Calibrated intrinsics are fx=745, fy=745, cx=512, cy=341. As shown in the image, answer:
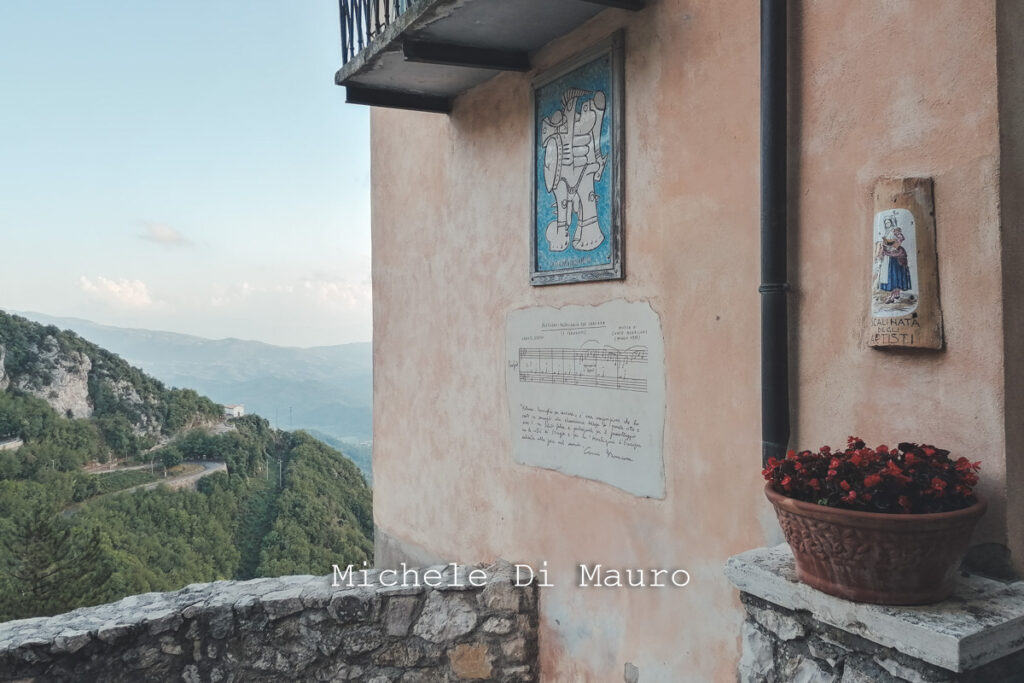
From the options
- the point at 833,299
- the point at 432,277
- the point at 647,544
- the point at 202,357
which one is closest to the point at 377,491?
the point at 432,277

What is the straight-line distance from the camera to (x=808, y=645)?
6.14 feet

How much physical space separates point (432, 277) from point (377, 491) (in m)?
1.94

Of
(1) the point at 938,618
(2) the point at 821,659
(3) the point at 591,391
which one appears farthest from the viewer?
(3) the point at 591,391

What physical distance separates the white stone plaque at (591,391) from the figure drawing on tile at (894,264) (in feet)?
3.63

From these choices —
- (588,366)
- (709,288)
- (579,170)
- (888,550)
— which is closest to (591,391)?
(588,366)

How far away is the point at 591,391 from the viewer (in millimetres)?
3537

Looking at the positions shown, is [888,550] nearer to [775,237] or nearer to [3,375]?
[775,237]

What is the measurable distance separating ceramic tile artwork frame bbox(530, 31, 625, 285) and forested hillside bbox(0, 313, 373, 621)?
70.1 ft

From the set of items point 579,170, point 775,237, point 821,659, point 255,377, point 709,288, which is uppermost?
point 579,170

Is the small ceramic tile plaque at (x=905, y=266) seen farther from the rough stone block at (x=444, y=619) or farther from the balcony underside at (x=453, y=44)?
the rough stone block at (x=444, y=619)

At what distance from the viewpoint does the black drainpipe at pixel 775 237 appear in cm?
250

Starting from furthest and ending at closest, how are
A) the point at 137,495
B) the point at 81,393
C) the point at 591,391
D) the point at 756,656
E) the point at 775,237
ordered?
the point at 81,393 → the point at 137,495 → the point at 591,391 → the point at 775,237 → the point at 756,656

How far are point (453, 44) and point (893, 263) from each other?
101 inches

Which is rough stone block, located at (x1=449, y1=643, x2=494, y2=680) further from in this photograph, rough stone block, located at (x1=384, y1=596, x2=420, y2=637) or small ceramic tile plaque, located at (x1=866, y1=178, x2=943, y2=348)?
small ceramic tile plaque, located at (x1=866, y1=178, x2=943, y2=348)
